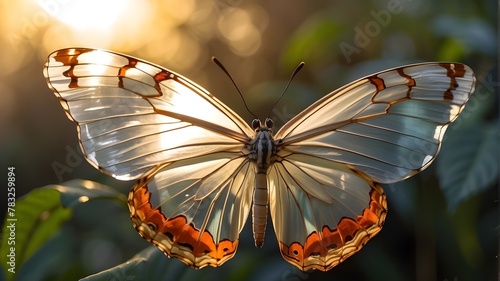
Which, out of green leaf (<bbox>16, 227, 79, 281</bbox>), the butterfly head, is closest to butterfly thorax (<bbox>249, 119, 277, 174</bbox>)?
the butterfly head

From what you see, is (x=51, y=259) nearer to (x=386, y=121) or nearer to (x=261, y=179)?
(x=261, y=179)

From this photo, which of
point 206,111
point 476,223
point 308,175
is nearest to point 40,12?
point 206,111

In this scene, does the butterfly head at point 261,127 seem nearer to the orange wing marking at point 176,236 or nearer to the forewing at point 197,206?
the forewing at point 197,206

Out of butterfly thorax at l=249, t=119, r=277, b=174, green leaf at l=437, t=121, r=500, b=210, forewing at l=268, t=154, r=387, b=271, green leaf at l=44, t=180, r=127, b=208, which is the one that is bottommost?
green leaf at l=437, t=121, r=500, b=210

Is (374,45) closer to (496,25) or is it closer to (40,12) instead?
(496,25)

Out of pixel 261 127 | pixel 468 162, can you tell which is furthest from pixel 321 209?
pixel 468 162

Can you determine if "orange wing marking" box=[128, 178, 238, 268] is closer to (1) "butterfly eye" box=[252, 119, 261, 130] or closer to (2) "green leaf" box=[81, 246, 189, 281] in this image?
(2) "green leaf" box=[81, 246, 189, 281]
